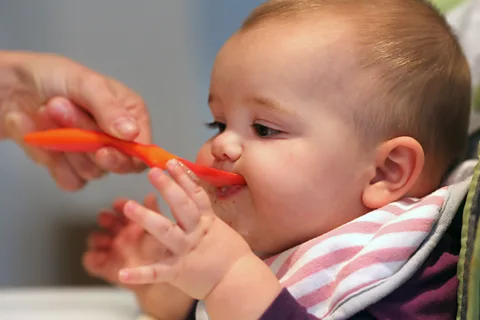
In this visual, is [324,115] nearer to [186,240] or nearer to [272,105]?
[272,105]

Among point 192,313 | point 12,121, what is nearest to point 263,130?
point 192,313

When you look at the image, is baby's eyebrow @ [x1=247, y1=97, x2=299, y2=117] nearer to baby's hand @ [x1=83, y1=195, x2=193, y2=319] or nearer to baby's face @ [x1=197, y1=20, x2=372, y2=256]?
baby's face @ [x1=197, y1=20, x2=372, y2=256]

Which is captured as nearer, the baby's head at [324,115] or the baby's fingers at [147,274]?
the baby's fingers at [147,274]

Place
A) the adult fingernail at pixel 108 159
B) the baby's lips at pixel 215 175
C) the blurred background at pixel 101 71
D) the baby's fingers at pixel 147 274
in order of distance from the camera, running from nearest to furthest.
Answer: the baby's fingers at pixel 147 274 → the baby's lips at pixel 215 175 → the adult fingernail at pixel 108 159 → the blurred background at pixel 101 71

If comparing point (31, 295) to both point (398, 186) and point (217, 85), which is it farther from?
point (398, 186)

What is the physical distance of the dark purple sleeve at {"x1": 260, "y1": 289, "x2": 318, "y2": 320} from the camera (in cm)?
54

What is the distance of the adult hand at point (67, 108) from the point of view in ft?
2.49

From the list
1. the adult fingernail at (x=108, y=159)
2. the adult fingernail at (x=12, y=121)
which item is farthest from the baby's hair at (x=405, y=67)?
the adult fingernail at (x=12, y=121)

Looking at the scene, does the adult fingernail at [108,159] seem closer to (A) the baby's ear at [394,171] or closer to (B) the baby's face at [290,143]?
(B) the baby's face at [290,143]

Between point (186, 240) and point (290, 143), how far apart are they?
0.18 meters

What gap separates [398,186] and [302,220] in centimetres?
12

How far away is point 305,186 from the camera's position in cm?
64

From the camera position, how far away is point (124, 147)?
0.68m

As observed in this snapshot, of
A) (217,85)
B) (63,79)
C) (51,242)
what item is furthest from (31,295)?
(217,85)
